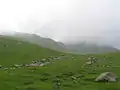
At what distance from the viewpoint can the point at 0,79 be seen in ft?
235

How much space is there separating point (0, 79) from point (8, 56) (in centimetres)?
11550

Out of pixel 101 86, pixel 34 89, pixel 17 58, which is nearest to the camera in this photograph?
pixel 34 89

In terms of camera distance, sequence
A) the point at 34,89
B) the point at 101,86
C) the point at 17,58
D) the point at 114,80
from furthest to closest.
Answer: the point at 17,58 → the point at 114,80 → the point at 101,86 → the point at 34,89

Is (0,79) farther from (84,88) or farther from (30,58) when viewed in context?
(30,58)

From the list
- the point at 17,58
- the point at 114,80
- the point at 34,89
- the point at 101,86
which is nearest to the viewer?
the point at 34,89

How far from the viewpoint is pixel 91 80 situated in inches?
3196

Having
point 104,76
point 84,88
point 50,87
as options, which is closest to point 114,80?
point 104,76

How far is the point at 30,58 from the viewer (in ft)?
619

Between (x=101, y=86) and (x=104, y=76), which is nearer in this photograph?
(x=101, y=86)

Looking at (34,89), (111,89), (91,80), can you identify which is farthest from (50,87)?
(91,80)

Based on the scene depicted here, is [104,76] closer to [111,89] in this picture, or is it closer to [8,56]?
[111,89]

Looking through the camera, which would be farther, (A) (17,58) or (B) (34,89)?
(A) (17,58)

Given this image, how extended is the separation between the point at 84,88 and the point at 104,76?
16231 millimetres

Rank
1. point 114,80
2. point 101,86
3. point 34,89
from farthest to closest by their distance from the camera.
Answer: point 114,80
point 101,86
point 34,89
